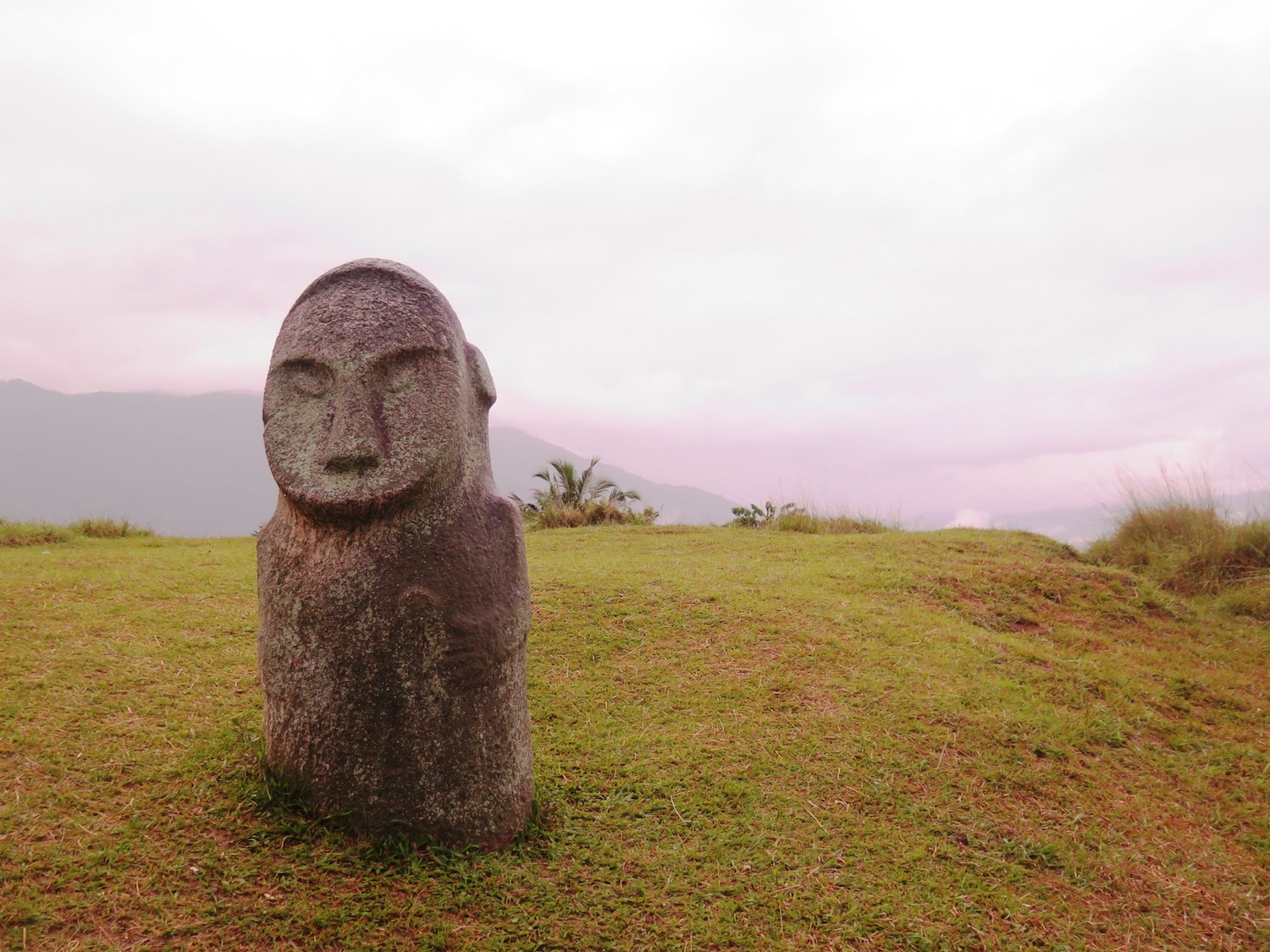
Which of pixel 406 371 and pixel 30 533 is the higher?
pixel 406 371

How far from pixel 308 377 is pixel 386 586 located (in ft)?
3.07

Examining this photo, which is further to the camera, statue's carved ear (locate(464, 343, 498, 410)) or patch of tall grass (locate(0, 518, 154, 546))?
patch of tall grass (locate(0, 518, 154, 546))

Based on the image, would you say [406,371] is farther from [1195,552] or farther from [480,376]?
[1195,552]

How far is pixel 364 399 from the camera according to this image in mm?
3266

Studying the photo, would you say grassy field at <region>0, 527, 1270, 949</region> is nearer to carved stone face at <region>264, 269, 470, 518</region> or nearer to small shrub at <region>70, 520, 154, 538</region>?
carved stone face at <region>264, 269, 470, 518</region>

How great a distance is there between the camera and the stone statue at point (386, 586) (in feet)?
10.4

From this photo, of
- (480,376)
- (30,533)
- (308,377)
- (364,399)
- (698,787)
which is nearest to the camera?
(364,399)

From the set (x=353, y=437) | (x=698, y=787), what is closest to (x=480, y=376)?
(x=353, y=437)

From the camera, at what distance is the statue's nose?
3168 mm

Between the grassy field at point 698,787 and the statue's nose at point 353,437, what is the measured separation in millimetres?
1397

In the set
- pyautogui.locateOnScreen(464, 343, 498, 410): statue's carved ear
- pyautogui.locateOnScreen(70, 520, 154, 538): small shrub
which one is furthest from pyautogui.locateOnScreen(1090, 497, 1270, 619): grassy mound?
pyautogui.locateOnScreen(70, 520, 154, 538): small shrub

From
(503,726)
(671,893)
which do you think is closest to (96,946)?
(503,726)

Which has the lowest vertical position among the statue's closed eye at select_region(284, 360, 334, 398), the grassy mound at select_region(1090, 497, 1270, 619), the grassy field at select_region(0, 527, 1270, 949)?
the grassy field at select_region(0, 527, 1270, 949)

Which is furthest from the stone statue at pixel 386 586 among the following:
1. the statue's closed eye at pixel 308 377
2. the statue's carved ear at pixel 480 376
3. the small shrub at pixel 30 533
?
the small shrub at pixel 30 533
